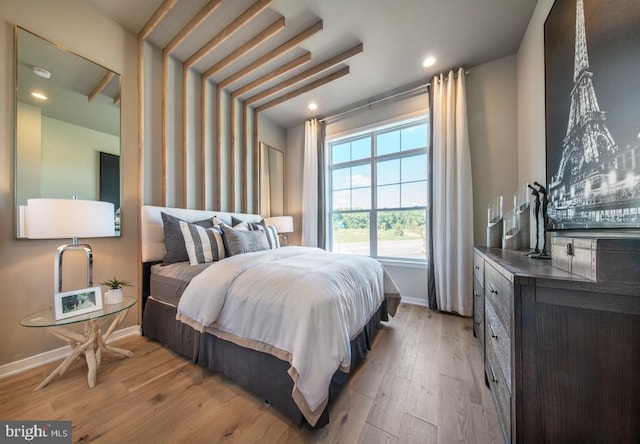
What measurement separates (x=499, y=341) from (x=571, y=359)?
1.14ft

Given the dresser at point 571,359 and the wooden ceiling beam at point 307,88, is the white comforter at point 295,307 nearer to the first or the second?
the dresser at point 571,359

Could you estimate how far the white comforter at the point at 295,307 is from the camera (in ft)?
3.60

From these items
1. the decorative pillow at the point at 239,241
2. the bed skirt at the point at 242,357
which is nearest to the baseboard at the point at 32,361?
the bed skirt at the point at 242,357

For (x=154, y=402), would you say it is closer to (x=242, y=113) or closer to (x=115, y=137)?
(x=115, y=137)

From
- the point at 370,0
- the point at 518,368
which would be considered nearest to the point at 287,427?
the point at 518,368

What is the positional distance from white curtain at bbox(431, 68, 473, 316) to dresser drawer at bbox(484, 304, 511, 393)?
4.22 feet

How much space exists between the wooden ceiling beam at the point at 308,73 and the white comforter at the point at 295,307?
228 cm

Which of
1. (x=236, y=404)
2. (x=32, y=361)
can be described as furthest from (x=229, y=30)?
(x=32, y=361)

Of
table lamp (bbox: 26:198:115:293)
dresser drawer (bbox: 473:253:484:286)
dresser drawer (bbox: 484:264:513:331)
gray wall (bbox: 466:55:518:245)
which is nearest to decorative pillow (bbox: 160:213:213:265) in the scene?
table lamp (bbox: 26:198:115:293)

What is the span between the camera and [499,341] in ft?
3.65

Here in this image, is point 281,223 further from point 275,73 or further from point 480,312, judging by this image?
point 480,312

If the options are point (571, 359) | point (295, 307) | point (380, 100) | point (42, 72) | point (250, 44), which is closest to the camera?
point (571, 359)

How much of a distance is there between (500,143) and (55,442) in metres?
4.19

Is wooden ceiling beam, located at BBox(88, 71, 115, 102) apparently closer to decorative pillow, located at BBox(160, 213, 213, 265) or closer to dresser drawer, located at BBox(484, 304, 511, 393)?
decorative pillow, located at BBox(160, 213, 213, 265)
